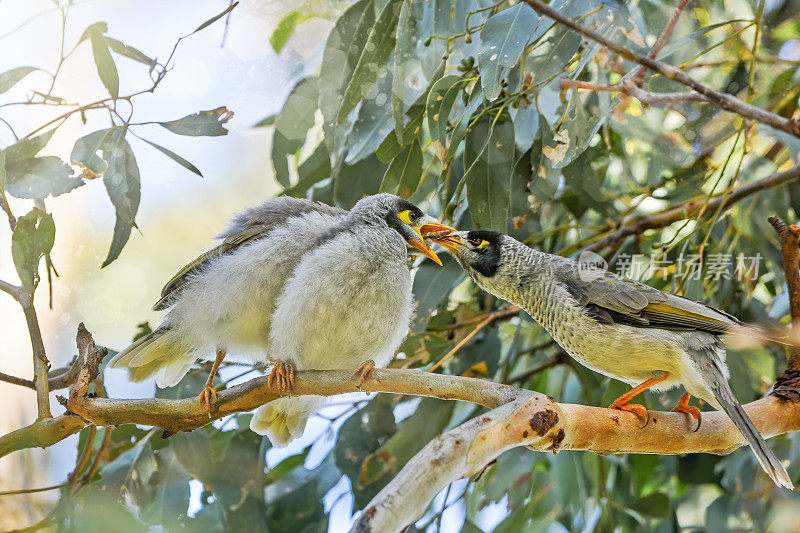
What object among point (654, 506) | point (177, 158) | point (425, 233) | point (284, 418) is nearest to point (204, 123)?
point (177, 158)

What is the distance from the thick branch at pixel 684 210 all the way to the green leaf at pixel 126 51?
1017 millimetres

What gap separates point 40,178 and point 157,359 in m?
0.39

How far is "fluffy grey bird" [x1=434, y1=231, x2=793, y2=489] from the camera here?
124 centimetres

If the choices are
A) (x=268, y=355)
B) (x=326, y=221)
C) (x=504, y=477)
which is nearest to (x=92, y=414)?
(x=268, y=355)

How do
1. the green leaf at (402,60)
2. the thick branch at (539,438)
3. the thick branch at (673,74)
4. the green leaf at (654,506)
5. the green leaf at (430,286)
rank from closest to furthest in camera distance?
the thick branch at (539,438) < the thick branch at (673,74) < the green leaf at (402,60) < the green leaf at (430,286) < the green leaf at (654,506)

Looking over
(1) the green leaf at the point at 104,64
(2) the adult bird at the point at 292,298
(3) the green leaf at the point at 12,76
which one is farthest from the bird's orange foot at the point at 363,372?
(3) the green leaf at the point at 12,76

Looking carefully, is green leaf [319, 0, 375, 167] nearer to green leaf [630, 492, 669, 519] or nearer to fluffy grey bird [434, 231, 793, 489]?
fluffy grey bird [434, 231, 793, 489]

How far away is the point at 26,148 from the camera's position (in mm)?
1117

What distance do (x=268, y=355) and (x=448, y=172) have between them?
444 millimetres

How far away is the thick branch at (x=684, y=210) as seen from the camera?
156 cm

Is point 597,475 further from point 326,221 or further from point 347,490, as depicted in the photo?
point 326,221

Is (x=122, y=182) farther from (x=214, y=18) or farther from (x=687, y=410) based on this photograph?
(x=687, y=410)

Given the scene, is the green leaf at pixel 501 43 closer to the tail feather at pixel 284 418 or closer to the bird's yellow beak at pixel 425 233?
the bird's yellow beak at pixel 425 233

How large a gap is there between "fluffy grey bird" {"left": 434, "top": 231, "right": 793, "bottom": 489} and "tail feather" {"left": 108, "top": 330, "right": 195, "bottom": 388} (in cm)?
50
